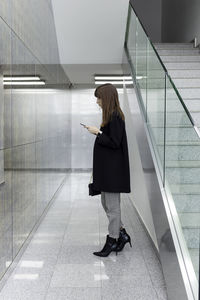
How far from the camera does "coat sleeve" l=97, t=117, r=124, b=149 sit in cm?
328

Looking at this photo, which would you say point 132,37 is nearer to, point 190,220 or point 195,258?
point 190,220

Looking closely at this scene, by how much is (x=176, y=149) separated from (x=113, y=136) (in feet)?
2.79

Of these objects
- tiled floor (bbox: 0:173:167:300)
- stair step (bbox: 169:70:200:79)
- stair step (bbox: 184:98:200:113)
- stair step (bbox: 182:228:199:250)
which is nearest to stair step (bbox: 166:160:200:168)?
stair step (bbox: 182:228:199:250)

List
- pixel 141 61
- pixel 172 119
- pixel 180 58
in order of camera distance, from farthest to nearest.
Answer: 1. pixel 180 58
2. pixel 141 61
3. pixel 172 119

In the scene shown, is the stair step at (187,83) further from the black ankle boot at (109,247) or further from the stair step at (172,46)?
the black ankle boot at (109,247)

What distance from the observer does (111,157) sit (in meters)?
3.35

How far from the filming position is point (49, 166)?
228 inches

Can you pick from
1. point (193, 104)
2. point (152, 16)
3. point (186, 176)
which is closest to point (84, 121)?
point (152, 16)

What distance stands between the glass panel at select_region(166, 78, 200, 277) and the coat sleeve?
572 millimetres

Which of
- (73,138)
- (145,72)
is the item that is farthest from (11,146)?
(73,138)

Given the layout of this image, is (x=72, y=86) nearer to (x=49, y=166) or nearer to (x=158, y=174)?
(x=49, y=166)

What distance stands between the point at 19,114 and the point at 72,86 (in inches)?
319

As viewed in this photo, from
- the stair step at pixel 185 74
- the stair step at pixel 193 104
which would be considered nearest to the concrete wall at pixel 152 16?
the stair step at pixel 185 74

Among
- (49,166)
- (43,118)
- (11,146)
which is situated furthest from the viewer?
(49,166)
